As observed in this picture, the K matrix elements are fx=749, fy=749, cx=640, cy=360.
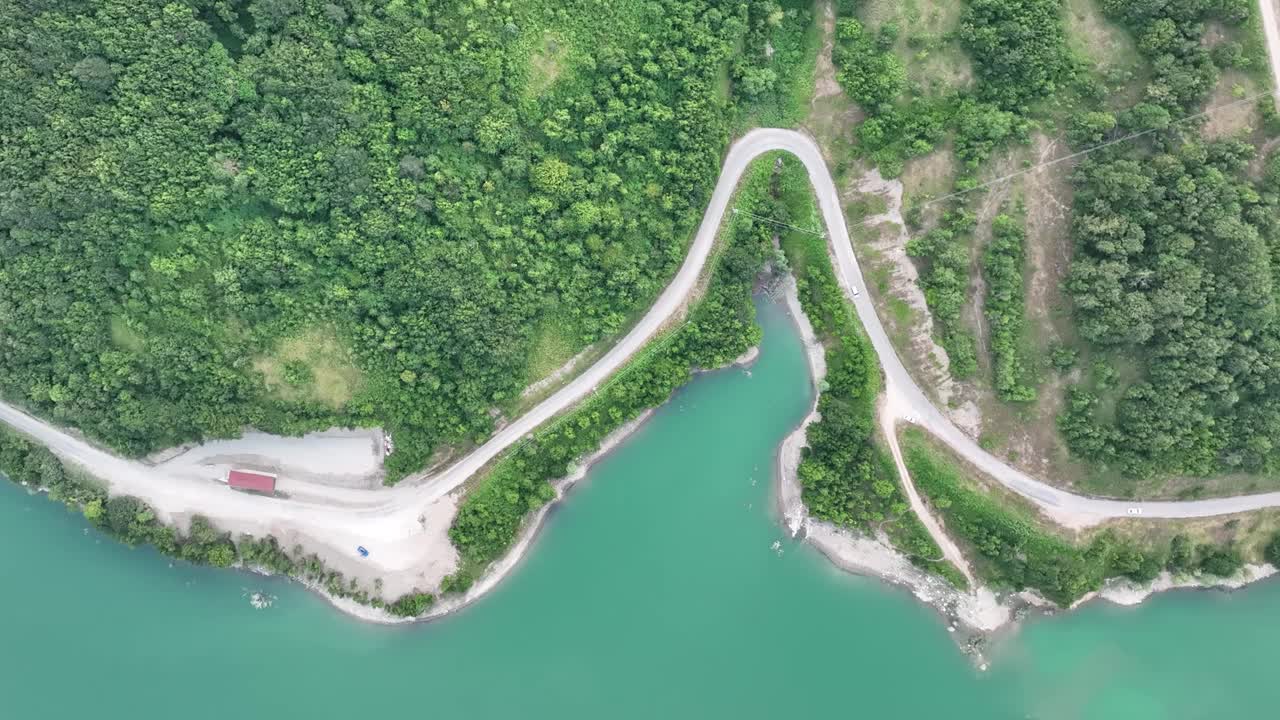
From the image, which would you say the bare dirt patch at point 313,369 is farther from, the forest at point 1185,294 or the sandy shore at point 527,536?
the forest at point 1185,294

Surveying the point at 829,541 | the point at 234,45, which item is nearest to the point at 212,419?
the point at 234,45

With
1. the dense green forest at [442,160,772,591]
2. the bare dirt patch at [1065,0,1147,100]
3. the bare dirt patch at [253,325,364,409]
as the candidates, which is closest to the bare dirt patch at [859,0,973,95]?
the bare dirt patch at [1065,0,1147,100]

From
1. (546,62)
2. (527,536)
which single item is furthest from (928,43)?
(527,536)


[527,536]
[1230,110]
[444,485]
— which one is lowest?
[527,536]

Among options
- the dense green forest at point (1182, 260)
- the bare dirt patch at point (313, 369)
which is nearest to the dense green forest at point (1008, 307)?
the dense green forest at point (1182, 260)

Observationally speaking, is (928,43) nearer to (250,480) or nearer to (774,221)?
(774,221)

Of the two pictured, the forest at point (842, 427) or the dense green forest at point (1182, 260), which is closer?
the dense green forest at point (1182, 260)

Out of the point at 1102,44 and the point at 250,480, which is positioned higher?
the point at 1102,44

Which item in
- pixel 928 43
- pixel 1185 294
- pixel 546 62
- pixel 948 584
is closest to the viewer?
pixel 1185 294
